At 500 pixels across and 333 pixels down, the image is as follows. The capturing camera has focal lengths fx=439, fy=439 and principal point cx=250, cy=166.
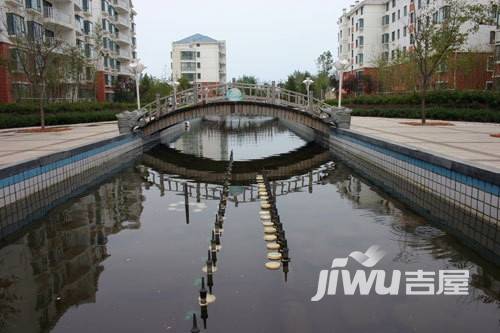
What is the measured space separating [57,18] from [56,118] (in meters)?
15.3

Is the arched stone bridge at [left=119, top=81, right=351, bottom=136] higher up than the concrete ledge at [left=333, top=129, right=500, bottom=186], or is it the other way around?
the arched stone bridge at [left=119, top=81, right=351, bottom=136]

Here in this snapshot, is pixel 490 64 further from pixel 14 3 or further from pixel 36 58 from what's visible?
pixel 14 3

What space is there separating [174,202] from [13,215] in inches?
147

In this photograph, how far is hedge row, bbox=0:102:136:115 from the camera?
98.0 ft

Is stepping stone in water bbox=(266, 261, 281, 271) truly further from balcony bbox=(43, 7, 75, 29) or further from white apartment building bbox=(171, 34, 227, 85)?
white apartment building bbox=(171, 34, 227, 85)

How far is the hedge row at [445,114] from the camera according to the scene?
2643 cm

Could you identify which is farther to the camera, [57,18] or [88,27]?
[88,27]

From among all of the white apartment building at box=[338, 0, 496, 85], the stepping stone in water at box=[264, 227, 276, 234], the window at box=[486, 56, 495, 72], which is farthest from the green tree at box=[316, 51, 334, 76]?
the stepping stone in water at box=[264, 227, 276, 234]

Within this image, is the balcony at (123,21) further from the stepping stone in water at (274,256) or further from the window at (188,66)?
the stepping stone in water at (274,256)

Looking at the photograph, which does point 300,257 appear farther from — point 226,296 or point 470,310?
point 470,310

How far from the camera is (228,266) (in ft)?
22.7

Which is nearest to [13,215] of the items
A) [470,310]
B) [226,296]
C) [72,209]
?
[72,209]

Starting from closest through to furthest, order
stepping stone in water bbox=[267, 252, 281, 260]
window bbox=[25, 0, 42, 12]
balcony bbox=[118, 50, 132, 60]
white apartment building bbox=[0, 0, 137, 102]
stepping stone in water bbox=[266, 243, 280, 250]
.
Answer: stepping stone in water bbox=[267, 252, 281, 260], stepping stone in water bbox=[266, 243, 280, 250], white apartment building bbox=[0, 0, 137, 102], window bbox=[25, 0, 42, 12], balcony bbox=[118, 50, 132, 60]

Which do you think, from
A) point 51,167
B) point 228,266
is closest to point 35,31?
point 51,167
